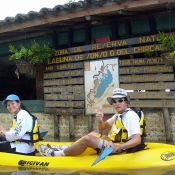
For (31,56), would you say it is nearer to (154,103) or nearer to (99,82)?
(99,82)

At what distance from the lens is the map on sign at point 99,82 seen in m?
8.96

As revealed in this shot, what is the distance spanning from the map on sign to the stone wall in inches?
12.5

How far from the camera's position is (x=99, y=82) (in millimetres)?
9188

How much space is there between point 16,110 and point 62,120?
377 cm

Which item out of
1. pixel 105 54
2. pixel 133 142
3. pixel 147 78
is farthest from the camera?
pixel 105 54

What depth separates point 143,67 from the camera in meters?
8.44

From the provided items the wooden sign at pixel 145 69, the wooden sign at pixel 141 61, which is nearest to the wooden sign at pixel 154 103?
the wooden sign at pixel 145 69

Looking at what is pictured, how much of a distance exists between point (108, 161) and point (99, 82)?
3.55 m

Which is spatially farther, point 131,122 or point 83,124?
point 83,124

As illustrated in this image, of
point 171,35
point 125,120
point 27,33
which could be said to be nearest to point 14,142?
point 125,120

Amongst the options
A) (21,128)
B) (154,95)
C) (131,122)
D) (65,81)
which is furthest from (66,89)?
(131,122)

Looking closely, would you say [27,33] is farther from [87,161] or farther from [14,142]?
[87,161]

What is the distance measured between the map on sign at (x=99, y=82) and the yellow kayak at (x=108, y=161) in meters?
2.84

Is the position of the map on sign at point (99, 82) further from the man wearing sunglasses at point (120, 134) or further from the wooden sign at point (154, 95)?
the man wearing sunglasses at point (120, 134)
